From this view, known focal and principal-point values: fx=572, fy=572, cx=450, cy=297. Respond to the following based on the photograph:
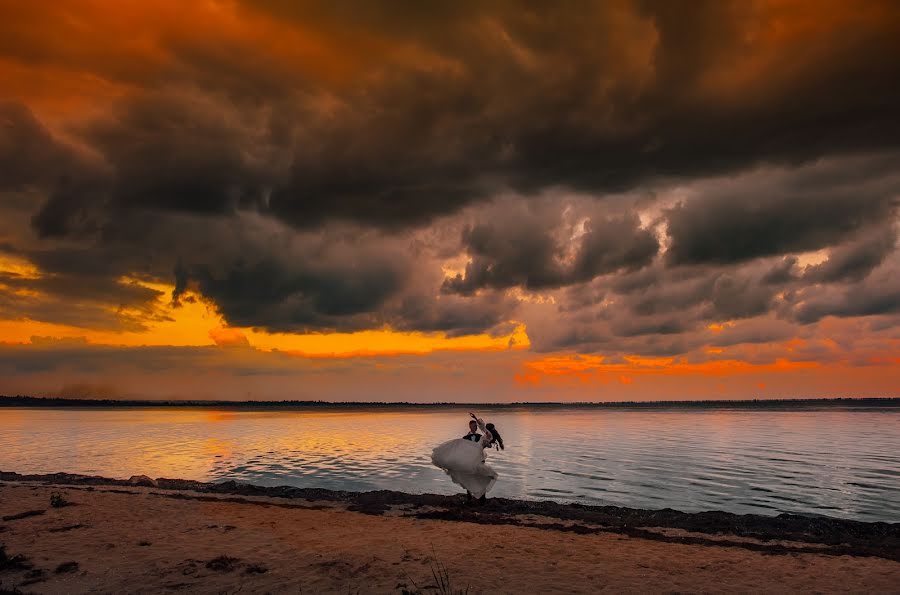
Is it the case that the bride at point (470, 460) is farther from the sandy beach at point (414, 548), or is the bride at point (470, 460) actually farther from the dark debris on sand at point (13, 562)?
the dark debris on sand at point (13, 562)

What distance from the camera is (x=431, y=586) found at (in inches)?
527

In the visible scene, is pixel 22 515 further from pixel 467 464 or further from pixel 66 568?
pixel 467 464

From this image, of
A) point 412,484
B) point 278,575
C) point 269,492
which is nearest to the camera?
point 278,575

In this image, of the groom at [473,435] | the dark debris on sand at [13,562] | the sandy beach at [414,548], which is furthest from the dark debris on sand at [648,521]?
the dark debris on sand at [13,562]

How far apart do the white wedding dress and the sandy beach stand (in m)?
1.10

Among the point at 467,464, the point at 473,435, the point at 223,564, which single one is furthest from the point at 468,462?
the point at 223,564

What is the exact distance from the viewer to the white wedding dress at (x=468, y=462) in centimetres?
2386

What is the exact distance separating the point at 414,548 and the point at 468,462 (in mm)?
6938

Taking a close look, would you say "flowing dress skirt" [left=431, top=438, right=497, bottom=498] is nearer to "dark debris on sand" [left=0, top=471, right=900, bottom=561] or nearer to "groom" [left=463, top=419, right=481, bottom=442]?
"groom" [left=463, top=419, right=481, bottom=442]

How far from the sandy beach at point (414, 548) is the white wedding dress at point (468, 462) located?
110 cm

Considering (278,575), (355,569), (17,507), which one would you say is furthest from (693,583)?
(17,507)

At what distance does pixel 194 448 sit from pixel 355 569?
55682 millimetres

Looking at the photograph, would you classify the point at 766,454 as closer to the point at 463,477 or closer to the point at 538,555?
the point at 463,477

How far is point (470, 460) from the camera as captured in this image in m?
23.8
